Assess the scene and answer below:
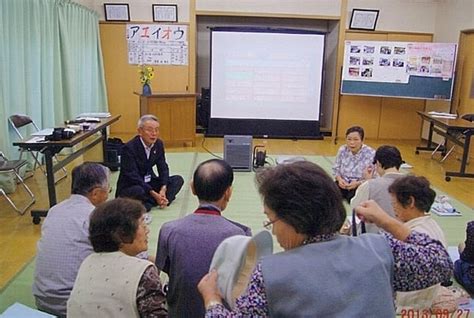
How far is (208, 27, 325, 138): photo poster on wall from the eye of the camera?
7637mm

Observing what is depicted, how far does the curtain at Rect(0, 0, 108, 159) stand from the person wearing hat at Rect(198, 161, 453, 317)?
13.4 feet

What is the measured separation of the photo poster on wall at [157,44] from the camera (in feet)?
25.2

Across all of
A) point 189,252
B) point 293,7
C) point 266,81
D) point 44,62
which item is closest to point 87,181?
point 189,252

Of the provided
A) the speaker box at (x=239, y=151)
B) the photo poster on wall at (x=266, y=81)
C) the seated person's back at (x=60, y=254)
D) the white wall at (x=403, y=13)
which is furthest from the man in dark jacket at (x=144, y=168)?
the white wall at (x=403, y=13)

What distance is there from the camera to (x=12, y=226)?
11.6 ft

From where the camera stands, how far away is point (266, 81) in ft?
25.6

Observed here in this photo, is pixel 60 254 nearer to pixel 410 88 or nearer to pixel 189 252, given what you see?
pixel 189 252

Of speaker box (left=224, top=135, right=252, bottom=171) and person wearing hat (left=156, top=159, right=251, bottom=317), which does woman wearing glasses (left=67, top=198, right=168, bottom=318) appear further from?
speaker box (left=224, top=135, right=252, bottom=171)

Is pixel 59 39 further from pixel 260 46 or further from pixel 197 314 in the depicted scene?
pixel 197 314

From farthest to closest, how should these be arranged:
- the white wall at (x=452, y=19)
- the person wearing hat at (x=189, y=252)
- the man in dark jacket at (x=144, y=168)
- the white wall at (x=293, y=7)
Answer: the white wall at (x=293, y=7)
the white wall at (x=452, y=19)
the man in dark jacket at (x=144, y=168)
the person wearing hat at (x=189, y=252)

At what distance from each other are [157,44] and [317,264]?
7.34 meters

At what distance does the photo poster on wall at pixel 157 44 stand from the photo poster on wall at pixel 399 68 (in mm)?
2803

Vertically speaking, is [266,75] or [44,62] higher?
[44,62]
